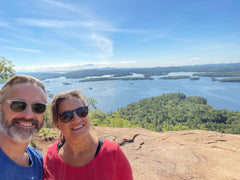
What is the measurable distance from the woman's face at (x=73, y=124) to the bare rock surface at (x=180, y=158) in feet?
3.45

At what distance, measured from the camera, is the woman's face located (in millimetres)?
1172

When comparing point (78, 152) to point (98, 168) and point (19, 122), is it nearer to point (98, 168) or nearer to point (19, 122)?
point (98, 168)

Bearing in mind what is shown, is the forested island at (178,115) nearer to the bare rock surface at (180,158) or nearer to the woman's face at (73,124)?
the bare rock surface at (180,158)

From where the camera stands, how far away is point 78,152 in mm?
1173

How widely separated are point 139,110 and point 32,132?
132 ft

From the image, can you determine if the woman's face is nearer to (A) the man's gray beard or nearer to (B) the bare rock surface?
(A) the man's gray beard

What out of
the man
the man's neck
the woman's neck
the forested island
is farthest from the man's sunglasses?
the forested island

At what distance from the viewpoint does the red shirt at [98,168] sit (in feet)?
3.43

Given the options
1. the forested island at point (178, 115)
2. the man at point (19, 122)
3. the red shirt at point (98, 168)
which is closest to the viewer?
the man at point (19, 122)

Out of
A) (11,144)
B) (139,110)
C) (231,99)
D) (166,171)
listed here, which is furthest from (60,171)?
(231,99)

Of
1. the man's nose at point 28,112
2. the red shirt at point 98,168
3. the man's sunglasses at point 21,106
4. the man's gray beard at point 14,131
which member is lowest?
the red shirt at point 98,168

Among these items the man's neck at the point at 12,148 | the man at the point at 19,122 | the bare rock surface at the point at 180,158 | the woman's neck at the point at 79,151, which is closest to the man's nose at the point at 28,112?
the man at the point at 19,122

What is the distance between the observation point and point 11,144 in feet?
3.11

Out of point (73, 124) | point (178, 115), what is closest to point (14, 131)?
point (73, 124)
